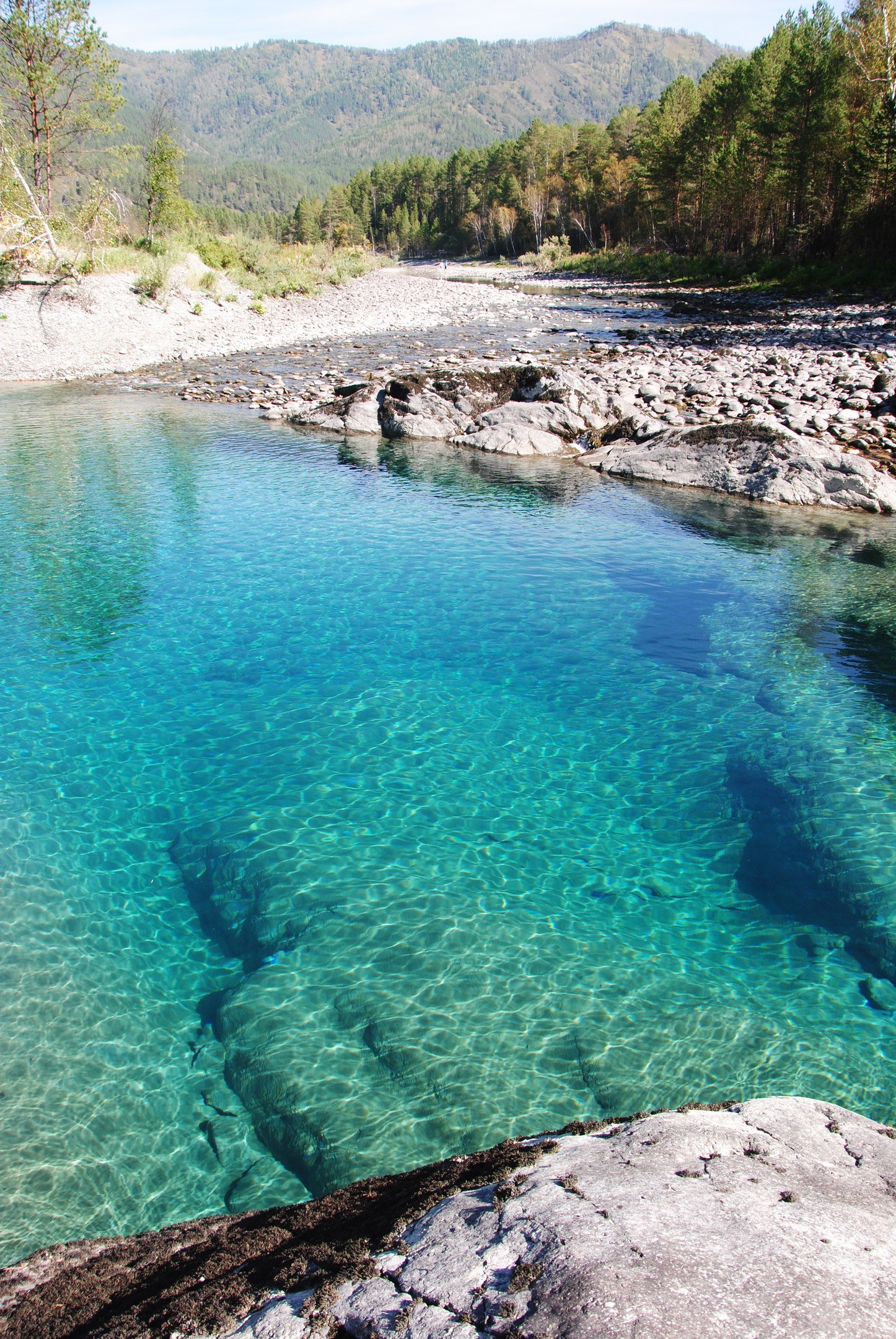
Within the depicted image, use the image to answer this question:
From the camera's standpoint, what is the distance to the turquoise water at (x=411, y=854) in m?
5.36

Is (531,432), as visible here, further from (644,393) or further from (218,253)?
(218,253)

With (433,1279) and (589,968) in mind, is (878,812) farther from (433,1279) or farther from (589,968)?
(433,1279)

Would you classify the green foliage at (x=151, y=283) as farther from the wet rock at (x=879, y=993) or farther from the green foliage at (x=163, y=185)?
the wet rock at (x=879, y=993)

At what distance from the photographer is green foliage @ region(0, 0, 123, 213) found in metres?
35.4

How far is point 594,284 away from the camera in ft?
232

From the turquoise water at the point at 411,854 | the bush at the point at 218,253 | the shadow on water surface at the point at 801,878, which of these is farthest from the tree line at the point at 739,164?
the shadow on water surface at the point at 801,878

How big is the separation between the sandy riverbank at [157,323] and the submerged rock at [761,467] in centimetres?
2493

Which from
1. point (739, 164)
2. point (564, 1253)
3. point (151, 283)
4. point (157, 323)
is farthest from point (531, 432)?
point (739, 164)

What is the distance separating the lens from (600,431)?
23.9 m

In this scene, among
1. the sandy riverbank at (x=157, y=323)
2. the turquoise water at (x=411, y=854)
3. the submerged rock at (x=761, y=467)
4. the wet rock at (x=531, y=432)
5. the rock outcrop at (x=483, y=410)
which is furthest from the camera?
the sandy riverbank at (x=157, y=323)

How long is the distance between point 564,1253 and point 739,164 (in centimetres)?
7043

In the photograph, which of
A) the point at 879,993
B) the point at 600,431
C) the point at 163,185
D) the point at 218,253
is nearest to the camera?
the point at 879,993

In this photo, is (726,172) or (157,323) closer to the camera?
(157,323)

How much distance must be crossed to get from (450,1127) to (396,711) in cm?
553
